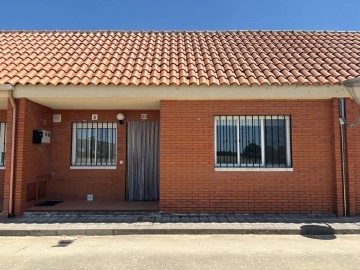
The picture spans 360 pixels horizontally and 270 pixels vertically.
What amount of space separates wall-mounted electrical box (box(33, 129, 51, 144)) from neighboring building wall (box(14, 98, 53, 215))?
11cm

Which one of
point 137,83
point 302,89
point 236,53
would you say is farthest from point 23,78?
point 302,89

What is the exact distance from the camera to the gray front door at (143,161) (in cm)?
961

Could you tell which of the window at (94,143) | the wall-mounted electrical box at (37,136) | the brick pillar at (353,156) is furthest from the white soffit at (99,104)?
the brick pillar at (353,156)

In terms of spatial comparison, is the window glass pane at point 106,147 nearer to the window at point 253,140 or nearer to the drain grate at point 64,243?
the window at point 253,140

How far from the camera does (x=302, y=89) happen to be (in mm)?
7441

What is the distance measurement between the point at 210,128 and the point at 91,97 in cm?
305

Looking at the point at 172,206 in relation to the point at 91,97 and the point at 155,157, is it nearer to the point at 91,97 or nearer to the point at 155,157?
the point at 155,157

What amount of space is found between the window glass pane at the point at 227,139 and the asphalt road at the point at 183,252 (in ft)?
7.67

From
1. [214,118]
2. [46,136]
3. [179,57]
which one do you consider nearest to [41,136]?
[46,136]

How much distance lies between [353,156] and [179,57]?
5.37 meters

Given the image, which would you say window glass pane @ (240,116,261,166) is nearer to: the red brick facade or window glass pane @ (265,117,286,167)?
window glass pane @ (265,117,286,167)

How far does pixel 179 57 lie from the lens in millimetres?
9070

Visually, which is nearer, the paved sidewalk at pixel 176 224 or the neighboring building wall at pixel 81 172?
the paved sidewalk at pixel 176 224

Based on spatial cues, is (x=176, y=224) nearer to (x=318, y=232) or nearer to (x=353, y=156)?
(x=318, y=232)
